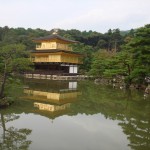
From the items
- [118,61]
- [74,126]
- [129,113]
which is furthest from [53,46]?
[74,126]

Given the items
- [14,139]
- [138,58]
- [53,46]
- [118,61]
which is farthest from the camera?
[53,46]

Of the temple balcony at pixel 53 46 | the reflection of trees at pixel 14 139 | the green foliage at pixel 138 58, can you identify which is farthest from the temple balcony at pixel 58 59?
the reflection of trees at pixel 14 139

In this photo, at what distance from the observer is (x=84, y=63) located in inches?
1818

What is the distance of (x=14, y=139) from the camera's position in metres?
8.28

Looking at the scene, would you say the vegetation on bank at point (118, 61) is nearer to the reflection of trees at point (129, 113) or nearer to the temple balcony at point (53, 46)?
the reflection of trees at point (129, 113)

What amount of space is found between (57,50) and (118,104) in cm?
2521

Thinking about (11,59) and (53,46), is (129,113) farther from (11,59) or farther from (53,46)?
(53,46)

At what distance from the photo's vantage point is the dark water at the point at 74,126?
26.8 ft

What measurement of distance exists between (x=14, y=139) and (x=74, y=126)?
2.93 meters

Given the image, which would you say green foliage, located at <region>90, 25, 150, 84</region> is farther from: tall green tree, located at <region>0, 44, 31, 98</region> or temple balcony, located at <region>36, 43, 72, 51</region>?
temple balcony, located at <region>36, 43, 72, 51</region>

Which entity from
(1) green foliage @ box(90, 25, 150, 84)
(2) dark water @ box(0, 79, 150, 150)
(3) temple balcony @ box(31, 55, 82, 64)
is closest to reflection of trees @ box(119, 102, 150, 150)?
(2) dark water @ box(0, 79, 150, 150)

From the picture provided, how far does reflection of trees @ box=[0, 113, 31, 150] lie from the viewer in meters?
7.61

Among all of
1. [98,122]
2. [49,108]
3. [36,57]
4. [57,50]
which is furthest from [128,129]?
[36,57]

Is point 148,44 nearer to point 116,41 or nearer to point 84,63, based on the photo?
point 84,63
